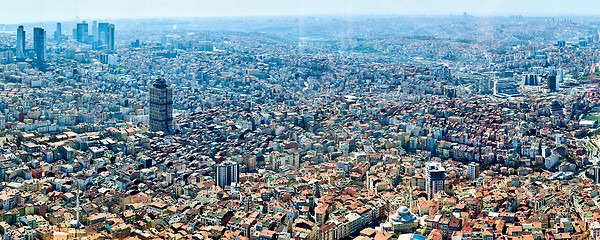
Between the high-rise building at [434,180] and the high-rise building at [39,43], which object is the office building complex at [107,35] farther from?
the high-rise building at [434,180]

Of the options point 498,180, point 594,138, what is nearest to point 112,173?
point 498,180

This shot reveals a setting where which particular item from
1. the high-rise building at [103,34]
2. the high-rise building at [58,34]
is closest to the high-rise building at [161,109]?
the high-rise building at [58,34]

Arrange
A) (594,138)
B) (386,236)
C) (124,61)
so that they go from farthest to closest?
1. (124,61)
2. (594,138)
3. (386,236)

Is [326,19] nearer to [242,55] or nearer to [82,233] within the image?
[242,55]

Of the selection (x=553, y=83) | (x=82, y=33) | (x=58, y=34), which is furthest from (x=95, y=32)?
(x=553, y=83)

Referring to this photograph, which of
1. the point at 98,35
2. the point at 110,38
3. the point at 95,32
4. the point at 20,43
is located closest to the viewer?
the point at 20,43

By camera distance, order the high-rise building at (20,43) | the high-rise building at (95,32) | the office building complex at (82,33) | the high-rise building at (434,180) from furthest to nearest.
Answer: the office building complex at (82,33) < the high-rise building at (95,32) < the high-rise building at (20,43) < the high-rise building at (434,180)

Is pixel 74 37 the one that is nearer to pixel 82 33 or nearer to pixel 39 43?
pixel 82 33
